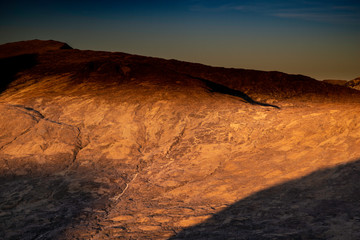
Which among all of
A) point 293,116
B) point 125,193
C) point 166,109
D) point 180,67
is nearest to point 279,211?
point 125,193

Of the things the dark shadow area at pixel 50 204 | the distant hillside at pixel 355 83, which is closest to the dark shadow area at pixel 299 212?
the dark shadow area at pixel 50 204

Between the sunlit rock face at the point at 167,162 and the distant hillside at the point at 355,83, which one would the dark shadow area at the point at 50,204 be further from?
the distant hillside at the point at 355,83

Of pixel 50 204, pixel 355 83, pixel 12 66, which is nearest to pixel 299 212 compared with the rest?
pixel 50 204

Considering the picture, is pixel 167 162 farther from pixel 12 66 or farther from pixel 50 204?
pixel 12 66

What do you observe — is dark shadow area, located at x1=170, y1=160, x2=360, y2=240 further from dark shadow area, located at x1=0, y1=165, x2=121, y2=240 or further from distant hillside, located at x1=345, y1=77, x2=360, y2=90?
distant hillside, located at x1=345, y1=77, x2=360, y2=90

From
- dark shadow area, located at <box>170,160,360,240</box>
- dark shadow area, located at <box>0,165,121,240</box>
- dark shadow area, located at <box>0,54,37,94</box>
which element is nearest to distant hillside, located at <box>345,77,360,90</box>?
dark shadow area, located at <box>170,160,360,240</box>

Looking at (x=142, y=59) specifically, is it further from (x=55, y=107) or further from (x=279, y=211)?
(x=279, y=211)
